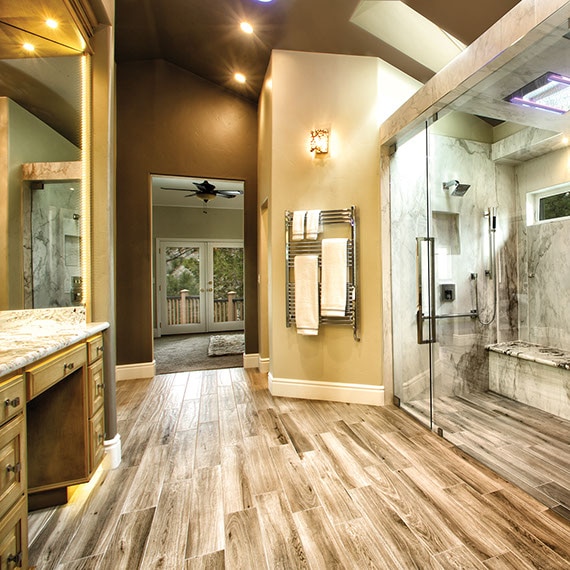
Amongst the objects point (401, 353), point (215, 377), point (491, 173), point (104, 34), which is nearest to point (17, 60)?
point (104, 34)

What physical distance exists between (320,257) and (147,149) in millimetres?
2441

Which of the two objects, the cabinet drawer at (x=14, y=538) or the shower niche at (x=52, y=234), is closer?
the cabinet drawer at (x=14, y=538)

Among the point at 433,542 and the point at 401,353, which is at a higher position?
the point at 401,353

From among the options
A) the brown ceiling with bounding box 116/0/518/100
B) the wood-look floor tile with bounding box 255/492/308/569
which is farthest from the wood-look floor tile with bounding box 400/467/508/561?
the brown ceiling with bounding box 116/0/518/100

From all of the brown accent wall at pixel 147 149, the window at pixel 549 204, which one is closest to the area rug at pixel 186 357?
the brown accent wall at pixel 147 149

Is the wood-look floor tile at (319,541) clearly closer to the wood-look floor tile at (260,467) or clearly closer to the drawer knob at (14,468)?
the wood-look floor tile at (260,467)

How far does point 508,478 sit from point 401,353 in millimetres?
1147

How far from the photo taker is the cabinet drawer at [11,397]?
0.95 meters

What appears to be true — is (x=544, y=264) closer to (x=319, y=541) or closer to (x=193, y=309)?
(x=319, y=541)

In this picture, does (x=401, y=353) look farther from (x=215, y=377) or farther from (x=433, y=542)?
(x=215, y=377)

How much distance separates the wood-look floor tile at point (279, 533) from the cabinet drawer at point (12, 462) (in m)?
0.95

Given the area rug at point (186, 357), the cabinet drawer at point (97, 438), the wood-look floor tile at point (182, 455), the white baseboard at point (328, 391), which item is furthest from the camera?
the area rug at point (186, 357)

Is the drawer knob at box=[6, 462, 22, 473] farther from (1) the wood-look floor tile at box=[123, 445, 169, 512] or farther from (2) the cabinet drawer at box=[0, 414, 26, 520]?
(1) the wood-look floor tile at box=[123, 445, 169, 512]

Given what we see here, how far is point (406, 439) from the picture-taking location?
2051mm
